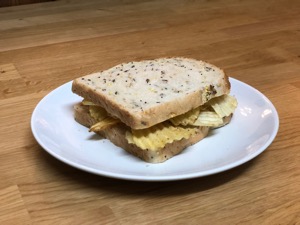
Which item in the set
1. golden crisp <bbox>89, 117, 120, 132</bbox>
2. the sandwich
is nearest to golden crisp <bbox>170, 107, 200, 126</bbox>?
the sandwich

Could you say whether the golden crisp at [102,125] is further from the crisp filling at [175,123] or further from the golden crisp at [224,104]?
the golden crisp at [224,104]

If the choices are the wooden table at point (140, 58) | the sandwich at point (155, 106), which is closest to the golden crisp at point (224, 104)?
the sandwich at point (155, 106)

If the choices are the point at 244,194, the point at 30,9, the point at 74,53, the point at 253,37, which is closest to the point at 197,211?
the point at 244,194

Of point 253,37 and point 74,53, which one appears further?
point 253,37

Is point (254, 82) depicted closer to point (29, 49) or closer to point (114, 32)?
point (114, 32)

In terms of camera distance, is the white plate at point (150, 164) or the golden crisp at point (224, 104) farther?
the golden crisp at point (224, 104)

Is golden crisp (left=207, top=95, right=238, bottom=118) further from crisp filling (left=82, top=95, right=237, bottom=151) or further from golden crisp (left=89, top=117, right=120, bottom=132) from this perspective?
golden crisp (left=89, top=117, right=120, bottom=132)
